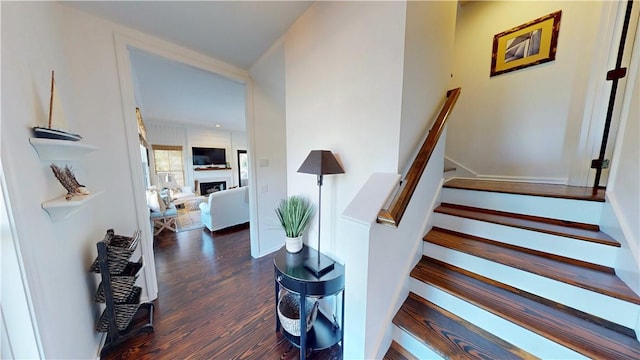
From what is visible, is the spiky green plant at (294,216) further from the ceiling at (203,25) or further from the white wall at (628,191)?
the white wall at (628,191)

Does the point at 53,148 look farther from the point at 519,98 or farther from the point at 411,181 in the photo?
the point at 519,98

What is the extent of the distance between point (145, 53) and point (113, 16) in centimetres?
30

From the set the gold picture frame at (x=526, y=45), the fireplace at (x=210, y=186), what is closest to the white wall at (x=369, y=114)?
the gold picture frame at (x=526, y=45)

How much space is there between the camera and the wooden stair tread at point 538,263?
0.99 m

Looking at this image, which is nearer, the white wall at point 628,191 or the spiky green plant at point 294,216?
the white wall at point 628,191

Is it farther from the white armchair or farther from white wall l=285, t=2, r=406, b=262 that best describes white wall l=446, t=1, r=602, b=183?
the white armchair

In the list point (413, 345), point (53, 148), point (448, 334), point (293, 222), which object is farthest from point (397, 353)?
point (53, 148)

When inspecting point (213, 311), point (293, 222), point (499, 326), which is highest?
point (293, 222)

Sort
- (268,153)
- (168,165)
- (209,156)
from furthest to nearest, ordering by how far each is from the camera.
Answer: (209,156), (168,165), (268,153)

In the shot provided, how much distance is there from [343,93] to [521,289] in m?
1.64

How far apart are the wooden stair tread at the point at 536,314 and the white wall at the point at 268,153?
2.04 metres

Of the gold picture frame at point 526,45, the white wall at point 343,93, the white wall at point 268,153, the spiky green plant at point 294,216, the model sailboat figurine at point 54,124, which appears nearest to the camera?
the model sailboat figurine at point 54,124

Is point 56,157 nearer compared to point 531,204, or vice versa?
point 56,157

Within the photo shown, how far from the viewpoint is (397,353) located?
4.11 ft
